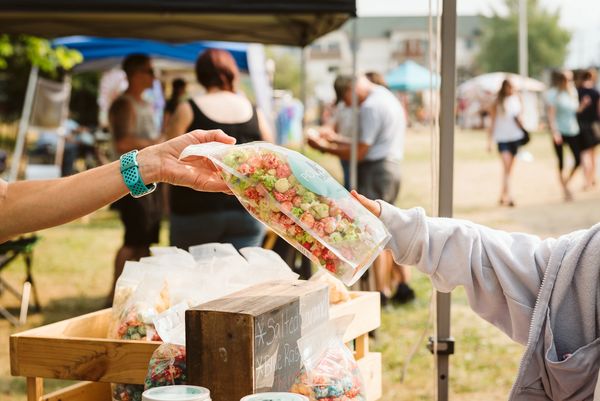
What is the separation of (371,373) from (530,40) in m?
65.6

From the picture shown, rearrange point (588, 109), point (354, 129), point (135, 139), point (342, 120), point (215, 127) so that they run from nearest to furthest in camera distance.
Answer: point (215, 127) < point (354, 129) < point (135, 139) < point (342, 120) < point (588, 109)

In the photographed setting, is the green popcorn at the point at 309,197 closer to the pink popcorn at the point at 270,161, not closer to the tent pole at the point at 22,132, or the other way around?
the pink popcorn at the point at 270,161

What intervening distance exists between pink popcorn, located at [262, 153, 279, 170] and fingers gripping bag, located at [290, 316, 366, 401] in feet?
1.19

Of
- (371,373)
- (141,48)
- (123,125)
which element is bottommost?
(371,373)

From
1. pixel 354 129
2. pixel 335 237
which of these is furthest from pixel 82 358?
pixel 354 129

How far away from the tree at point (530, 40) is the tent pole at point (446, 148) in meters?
62.4

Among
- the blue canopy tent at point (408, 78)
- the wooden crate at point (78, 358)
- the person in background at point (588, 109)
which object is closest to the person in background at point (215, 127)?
the wooden crate at point (78, 358)

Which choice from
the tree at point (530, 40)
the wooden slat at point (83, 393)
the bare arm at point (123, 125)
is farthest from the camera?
the tree at point (530, 40)

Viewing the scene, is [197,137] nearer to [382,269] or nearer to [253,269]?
[253,269]

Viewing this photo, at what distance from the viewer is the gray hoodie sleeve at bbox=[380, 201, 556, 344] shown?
1877 millimetres

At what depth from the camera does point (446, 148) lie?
2.67 metres

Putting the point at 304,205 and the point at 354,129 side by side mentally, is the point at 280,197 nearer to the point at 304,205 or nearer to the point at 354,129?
the point at 304,205

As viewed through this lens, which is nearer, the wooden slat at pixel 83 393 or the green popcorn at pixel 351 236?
the green popcorn at pixel 351 236

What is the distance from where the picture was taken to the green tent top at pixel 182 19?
378cm
